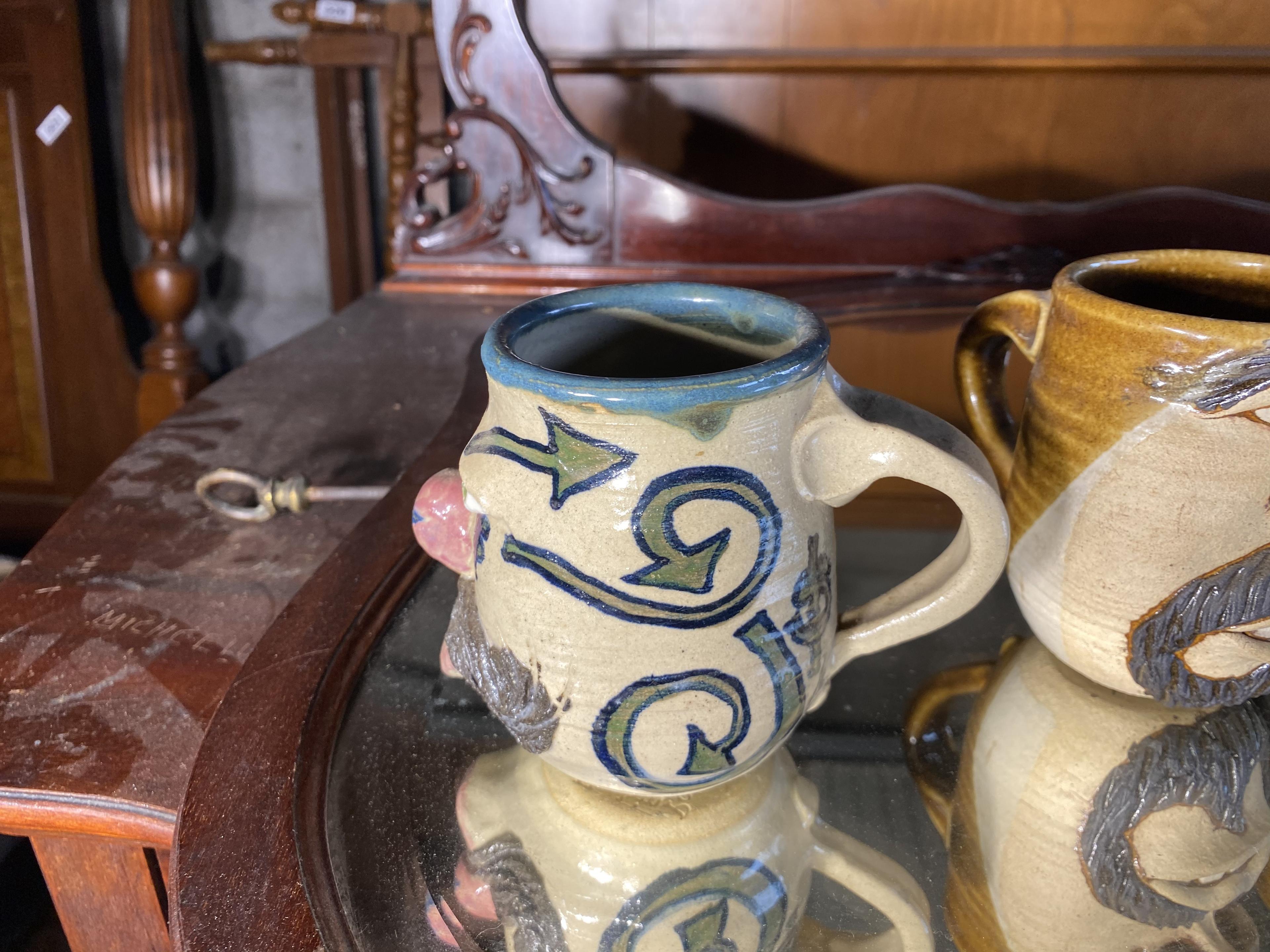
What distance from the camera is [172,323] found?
4.68 feet

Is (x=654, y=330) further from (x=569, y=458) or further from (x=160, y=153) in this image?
(x=160, y=153)

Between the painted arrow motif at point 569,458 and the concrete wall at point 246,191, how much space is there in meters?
1.47

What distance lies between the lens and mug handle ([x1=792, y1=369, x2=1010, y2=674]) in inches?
11.2

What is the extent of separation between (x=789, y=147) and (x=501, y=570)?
49.6 inches

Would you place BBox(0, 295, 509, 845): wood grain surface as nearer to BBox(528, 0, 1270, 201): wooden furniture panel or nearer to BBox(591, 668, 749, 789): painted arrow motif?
BBox(591, 668, 749, 789): painted arrow motif

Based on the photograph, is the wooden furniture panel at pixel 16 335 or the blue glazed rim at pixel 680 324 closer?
the blue glazed rim at pixel 680 324

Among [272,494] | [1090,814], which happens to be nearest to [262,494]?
[272,494]

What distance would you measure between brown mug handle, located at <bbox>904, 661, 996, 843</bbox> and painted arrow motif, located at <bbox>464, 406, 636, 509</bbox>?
0.56ft

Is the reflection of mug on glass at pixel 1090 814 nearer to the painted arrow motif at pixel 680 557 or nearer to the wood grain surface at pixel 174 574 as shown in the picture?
the painted arrow motif at pixel 680 557

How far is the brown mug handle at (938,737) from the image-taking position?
342 millimetres

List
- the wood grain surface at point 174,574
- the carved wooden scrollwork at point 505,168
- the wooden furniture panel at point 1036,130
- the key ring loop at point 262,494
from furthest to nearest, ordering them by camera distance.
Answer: the wooden furniture panel at point 1036,130 < the carved wooden scrollwork at point 505,168 < the key ring loop at point 262,494 < the wood grain surface at point 174,574

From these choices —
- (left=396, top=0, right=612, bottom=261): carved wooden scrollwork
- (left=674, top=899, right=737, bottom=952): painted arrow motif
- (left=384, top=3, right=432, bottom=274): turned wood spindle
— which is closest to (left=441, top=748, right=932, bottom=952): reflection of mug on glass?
(left=674, top=899, right=737, bottom=952): painted arrow motif

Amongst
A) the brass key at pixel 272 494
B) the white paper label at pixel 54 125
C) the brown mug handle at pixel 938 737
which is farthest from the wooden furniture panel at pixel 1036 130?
the brown mug handle at pixel 938 737

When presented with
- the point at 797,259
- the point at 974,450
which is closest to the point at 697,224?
the point at 797,259
